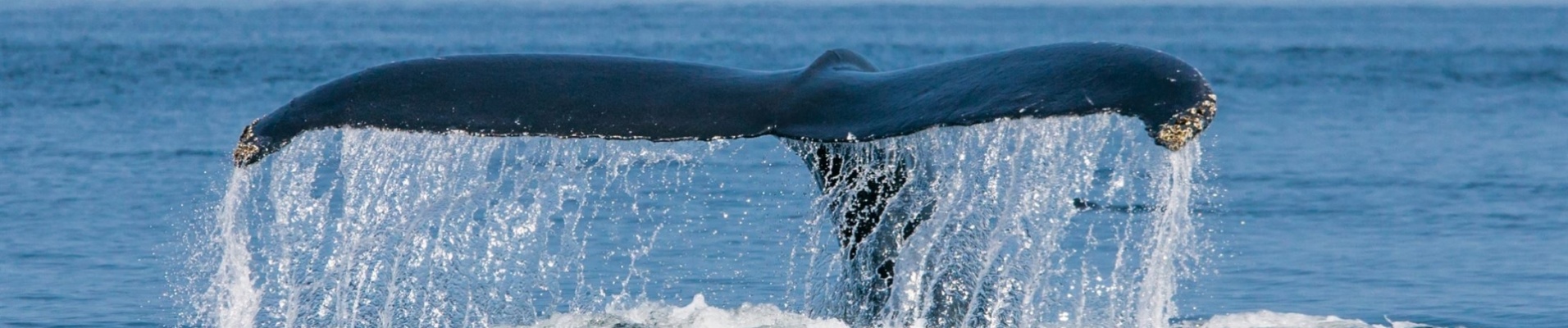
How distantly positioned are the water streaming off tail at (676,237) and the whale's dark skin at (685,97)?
3.4 inches

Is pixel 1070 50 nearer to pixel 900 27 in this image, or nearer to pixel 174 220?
pixel 174 220

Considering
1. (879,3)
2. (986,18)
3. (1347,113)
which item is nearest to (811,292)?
(1347,113)

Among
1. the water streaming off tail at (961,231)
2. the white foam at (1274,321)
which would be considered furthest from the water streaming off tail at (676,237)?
the white foam at (1274,321)

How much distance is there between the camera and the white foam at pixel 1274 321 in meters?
7.05

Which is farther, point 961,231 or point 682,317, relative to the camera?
point 682,317

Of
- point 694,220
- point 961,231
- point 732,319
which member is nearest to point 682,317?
point 732,319

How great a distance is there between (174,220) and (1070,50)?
7.63 meters

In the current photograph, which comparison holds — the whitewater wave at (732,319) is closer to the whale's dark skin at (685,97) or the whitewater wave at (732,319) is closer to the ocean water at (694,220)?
the ocean water at (694,220)

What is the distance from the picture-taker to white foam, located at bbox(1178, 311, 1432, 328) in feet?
23.1

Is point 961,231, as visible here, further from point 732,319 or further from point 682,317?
point 682,317

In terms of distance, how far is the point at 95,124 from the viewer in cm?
1708

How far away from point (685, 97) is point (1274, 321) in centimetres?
367

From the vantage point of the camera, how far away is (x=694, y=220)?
1003 centimetres

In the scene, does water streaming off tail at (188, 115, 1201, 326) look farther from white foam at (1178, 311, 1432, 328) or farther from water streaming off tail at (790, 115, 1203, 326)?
white foam at (1178, 311, 1432, 328)
